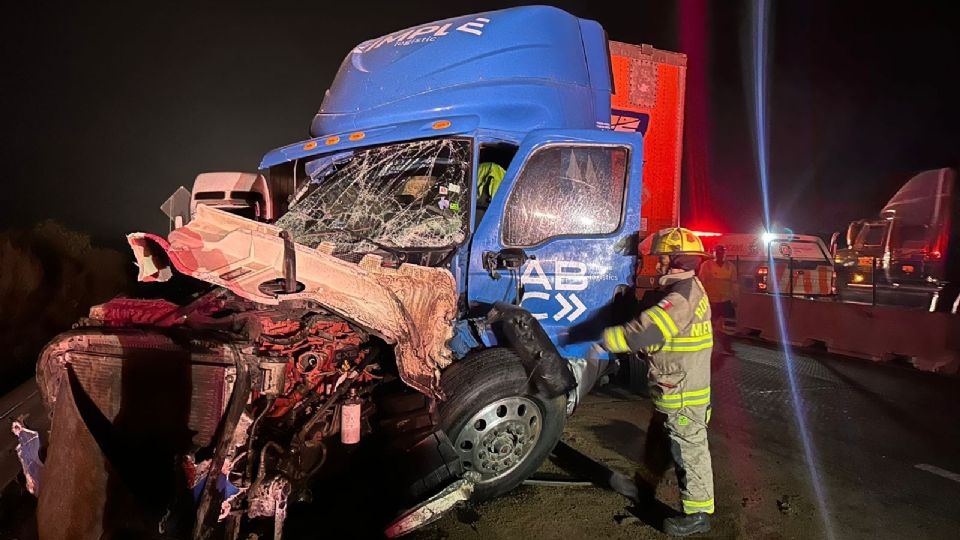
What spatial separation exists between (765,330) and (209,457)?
33.8ft

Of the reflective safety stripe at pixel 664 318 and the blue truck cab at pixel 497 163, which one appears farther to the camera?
the blue truck cab at pixel 497 163

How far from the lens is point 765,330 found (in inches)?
408

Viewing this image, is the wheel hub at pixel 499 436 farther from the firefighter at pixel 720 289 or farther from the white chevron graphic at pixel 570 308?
the firefighter at pixel 720 289

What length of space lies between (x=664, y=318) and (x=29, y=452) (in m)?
3.34

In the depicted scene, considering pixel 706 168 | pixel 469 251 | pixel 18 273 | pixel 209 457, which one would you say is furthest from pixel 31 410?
pixel 706 168

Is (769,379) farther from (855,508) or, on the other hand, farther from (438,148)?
(438,148)

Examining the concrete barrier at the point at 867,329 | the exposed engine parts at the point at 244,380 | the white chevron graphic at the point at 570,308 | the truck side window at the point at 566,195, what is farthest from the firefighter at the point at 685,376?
the concrete barrier at the point at 867,329

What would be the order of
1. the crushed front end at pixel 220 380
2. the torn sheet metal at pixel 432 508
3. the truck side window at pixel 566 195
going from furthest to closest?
the truck side window at pixel 566 195 → the torn sheet metal at pixel 432 508 → the crushed front end at pixel 220 380

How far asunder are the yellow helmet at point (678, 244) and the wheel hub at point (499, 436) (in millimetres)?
1317

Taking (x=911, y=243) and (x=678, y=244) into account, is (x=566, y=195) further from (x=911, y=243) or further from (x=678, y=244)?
(x=911, y=243)

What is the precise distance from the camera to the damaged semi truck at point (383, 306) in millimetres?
2467

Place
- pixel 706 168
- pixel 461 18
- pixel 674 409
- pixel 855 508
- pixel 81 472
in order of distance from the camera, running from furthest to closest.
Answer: pixel 706 168 → pixel 461 18 → pixel 855 508 → pixel 674 409 → pixel 81 472

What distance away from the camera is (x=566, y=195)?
150 inches

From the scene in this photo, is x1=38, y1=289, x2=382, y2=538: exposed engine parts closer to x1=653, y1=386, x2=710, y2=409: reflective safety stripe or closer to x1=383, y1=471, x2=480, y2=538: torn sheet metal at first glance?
x1=383, y1=471, x2=480, y2=538: torn sheet metal
